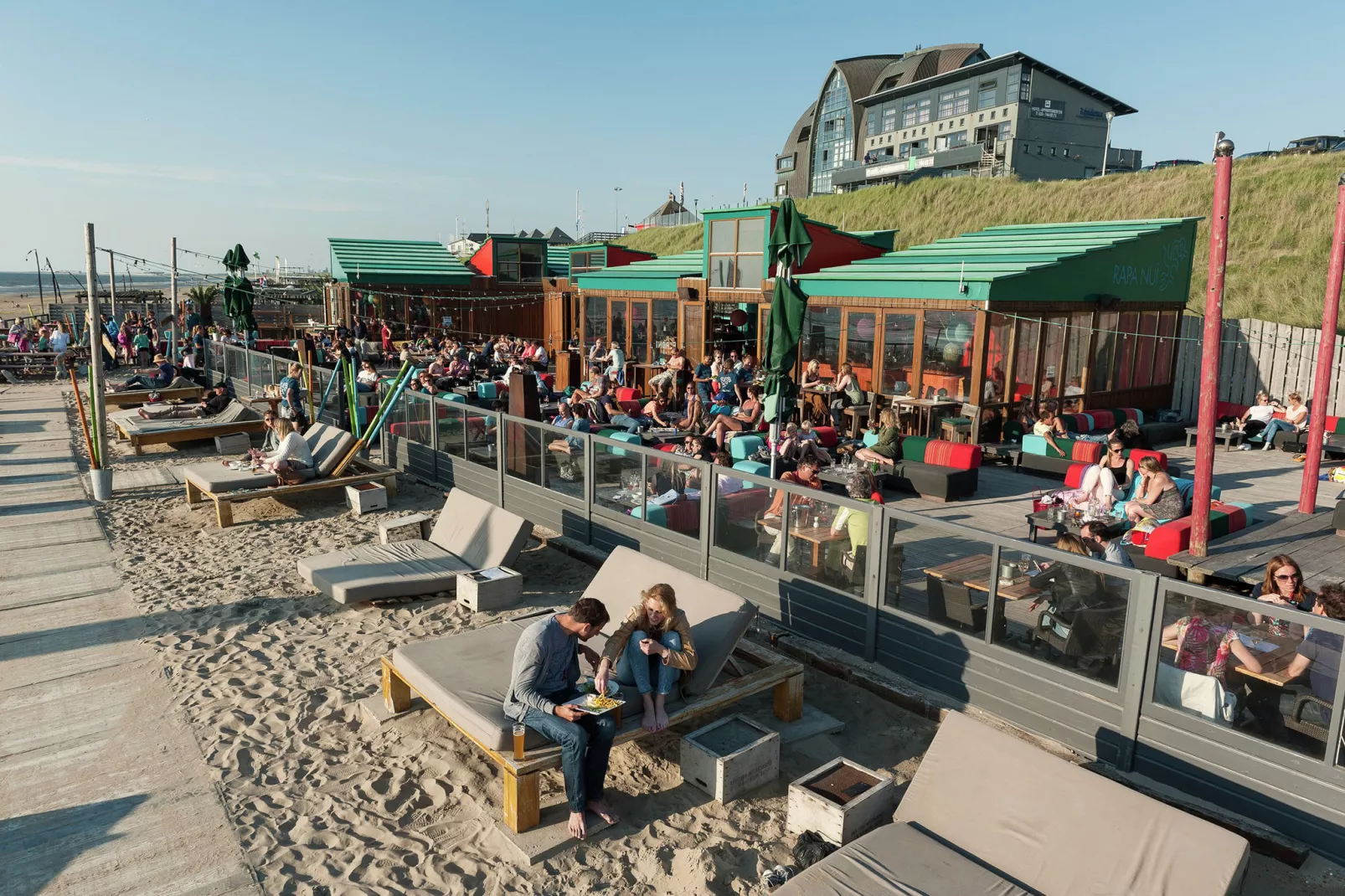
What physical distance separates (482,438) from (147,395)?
12.1m

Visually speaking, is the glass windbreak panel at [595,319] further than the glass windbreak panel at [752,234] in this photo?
Yes

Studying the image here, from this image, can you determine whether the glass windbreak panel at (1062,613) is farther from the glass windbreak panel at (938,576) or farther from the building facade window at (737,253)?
the building facade window at (737,253)

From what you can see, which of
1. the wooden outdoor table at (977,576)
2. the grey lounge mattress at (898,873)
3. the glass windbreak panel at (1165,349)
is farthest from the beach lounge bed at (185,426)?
the glass windbreak panel at (1165,349)

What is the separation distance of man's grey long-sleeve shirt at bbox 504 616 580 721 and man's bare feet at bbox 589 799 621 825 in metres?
0.55

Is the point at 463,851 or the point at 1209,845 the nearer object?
the point at 1209,845

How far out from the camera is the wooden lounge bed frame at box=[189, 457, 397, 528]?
10242mm

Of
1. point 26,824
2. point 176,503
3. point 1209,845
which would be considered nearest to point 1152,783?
point 1209,845

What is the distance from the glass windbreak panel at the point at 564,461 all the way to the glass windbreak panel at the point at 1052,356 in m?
9.73

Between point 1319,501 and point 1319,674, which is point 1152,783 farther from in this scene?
point 1319,501

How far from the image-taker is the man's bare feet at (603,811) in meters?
4.56

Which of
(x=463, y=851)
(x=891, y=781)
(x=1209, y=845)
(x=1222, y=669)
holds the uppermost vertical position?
(x=1222, y=669)

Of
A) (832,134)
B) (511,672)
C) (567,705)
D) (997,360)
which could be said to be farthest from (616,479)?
(832,134)

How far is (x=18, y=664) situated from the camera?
6430mm

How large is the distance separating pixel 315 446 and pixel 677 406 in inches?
293
